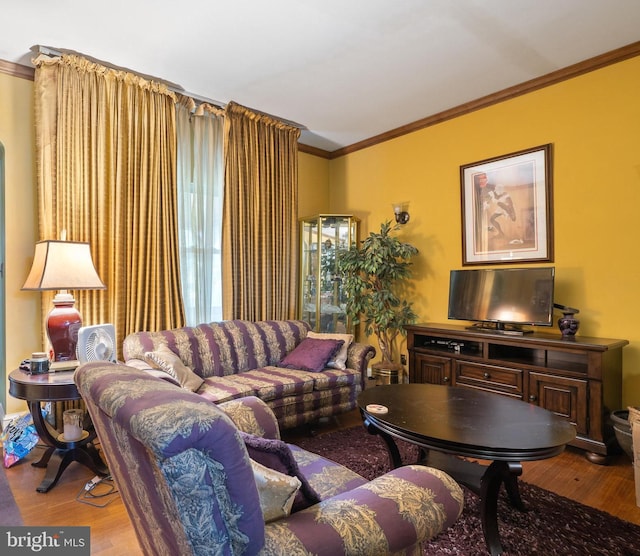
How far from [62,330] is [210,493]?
2.31 m

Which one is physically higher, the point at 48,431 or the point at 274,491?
the point at 274,491

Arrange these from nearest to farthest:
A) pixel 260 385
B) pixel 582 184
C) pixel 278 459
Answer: pixel 278 459, pixel 260 385, pixel 582 184

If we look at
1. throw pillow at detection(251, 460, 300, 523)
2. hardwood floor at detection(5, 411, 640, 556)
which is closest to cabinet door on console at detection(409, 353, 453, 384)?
hardwood floor at detection(5, 411, 640, 556)

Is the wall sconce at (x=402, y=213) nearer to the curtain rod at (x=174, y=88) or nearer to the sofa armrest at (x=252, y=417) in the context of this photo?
the curtain rod at (x=174, y=88)

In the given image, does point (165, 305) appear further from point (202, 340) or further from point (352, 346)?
point (352, 346)

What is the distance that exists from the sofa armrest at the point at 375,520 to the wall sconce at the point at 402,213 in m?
3.38

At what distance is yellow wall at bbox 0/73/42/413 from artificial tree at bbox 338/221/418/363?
276 cm

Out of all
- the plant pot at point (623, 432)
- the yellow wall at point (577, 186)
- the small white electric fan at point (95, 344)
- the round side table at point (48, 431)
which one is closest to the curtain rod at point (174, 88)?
the yellow wall at point (577, 186)

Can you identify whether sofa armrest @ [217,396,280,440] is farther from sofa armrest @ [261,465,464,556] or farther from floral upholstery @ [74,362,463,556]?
sofa armrest @ [261,465,464,556]

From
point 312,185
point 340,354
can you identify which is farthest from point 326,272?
point 340,354

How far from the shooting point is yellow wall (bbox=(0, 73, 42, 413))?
9.62ft

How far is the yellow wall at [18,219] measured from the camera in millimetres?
2934

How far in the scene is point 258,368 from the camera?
11.1 feet

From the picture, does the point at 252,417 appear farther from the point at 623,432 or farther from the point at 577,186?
the point at 577,186
